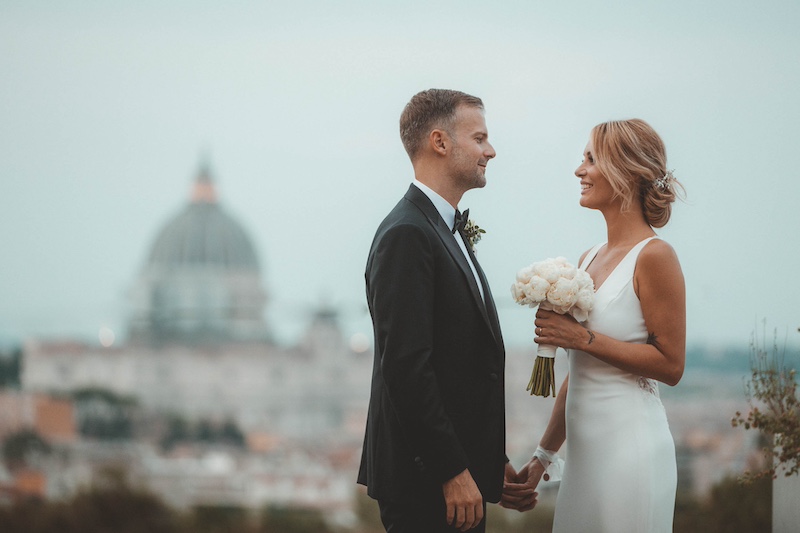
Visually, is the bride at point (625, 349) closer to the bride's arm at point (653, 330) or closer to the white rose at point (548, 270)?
the bride's arm at point (653, 330)

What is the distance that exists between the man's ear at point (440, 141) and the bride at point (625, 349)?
412 millimetres

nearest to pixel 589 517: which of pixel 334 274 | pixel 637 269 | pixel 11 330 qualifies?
pixel 637 269

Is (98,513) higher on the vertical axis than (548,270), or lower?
lower

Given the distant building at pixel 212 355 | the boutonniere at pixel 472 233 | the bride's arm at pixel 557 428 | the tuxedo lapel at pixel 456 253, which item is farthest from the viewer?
the distant building at pixel 212 355

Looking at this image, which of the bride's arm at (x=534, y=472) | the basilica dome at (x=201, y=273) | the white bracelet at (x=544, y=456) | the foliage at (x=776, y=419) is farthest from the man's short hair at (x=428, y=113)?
the basilica dome at (x=201, y=273)

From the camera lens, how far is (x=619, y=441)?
8.21 feet

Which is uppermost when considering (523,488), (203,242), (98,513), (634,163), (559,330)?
(203,242)

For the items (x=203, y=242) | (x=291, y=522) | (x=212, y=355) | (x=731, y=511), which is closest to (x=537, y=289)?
(x=731, y=511)

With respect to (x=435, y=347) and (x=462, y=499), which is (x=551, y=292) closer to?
(x=435, y=347)

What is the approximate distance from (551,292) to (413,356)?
17.1 inches

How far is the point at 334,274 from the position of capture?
54.4 metres

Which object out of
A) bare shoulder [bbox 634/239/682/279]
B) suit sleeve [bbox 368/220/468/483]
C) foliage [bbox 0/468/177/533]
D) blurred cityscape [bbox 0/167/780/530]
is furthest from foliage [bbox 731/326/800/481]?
blurred cityscape [bbox 0/167/780/530]

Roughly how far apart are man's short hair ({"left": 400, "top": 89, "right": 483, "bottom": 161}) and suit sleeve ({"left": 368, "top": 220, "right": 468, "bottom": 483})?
0.36 metres

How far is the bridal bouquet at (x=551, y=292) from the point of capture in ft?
7.85
